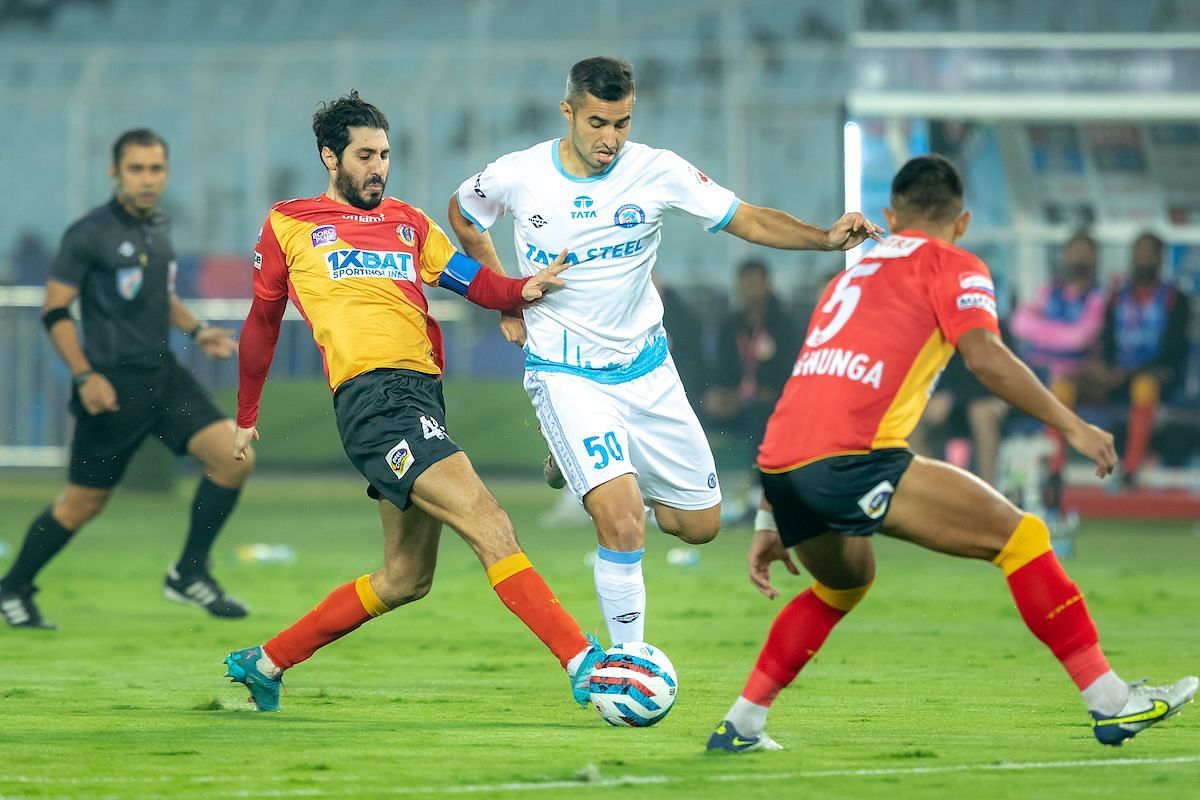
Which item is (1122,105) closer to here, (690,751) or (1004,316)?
(1004,316)

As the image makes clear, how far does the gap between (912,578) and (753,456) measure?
3467 millimetres

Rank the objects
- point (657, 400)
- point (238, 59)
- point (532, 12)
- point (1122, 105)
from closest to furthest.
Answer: point (657, 400) < point (1122, 105) < point (238, 59) < point (532, 12)

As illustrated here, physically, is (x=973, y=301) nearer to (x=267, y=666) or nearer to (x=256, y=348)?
(x=256, y=348)

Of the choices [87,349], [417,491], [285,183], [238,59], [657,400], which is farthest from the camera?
[285,183]

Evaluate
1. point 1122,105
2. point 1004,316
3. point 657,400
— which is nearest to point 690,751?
point 657,400

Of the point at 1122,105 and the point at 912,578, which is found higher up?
the point at 1122,105

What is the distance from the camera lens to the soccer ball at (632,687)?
227 inches

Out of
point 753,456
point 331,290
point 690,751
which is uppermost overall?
point 331,290

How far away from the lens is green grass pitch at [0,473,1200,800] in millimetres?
4988

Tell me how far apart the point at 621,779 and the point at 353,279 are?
7.55ft

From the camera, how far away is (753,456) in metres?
15.1

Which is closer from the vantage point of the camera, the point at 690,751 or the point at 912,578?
the point at 690,751

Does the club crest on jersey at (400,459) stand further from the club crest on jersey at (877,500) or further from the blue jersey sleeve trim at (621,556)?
the club crest on jersey at (877,500)

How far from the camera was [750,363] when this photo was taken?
15016 mm
